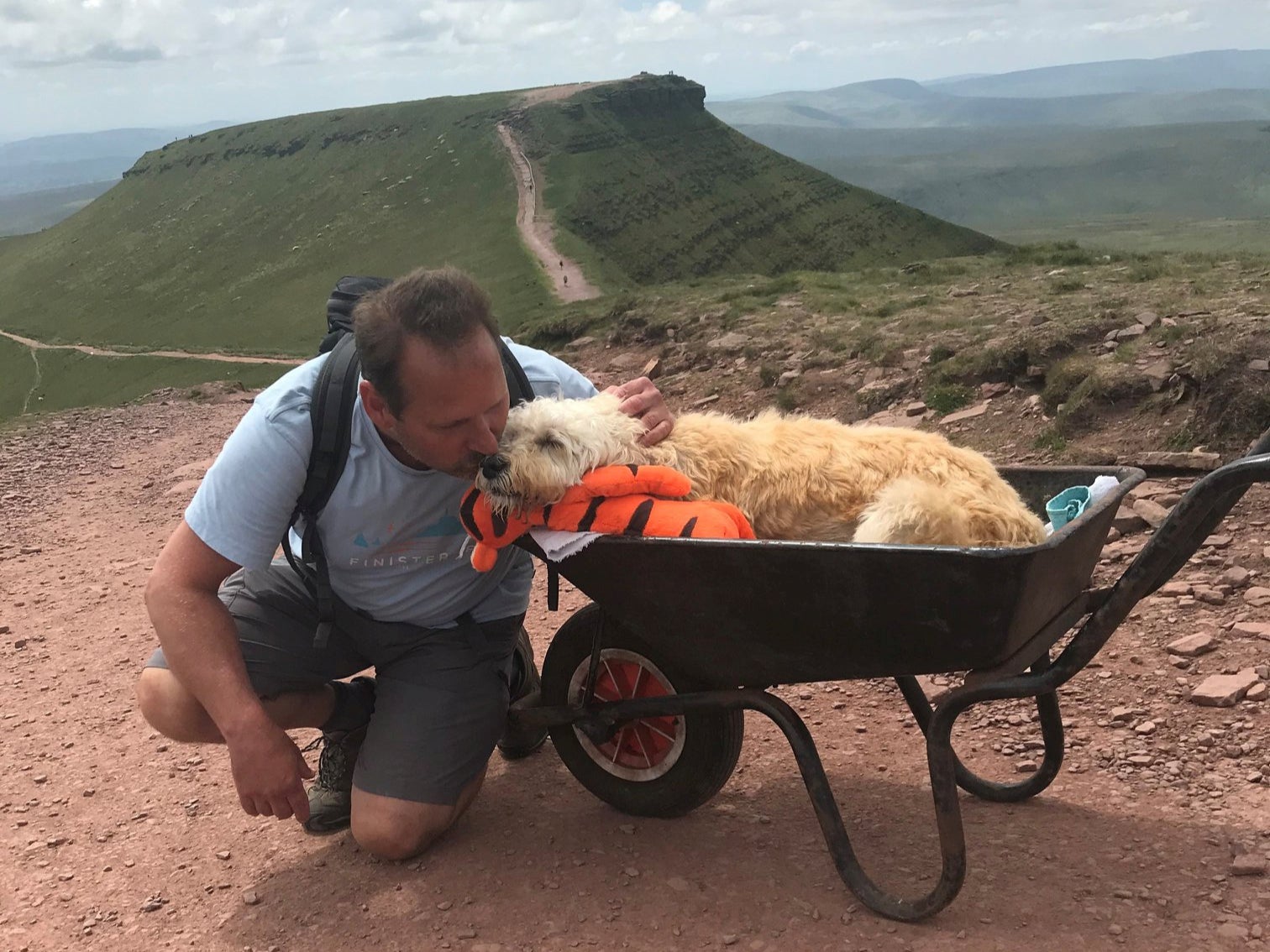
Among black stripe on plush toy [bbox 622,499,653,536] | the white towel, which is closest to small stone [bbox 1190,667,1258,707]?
black stripe on plush toy [bbox 622,499,653,536]

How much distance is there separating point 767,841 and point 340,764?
167 centimetres

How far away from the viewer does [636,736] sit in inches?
148

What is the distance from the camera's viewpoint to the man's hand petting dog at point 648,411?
3.19 m

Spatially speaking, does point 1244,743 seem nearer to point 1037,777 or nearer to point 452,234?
point 1037,777

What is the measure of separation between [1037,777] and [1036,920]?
72 cm

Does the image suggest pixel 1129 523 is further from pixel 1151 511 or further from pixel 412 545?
pixel 412 545

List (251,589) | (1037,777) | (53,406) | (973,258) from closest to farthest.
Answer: (1037,777) → (251,589) → (973,258) → (53,406)

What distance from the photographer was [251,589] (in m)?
3.87

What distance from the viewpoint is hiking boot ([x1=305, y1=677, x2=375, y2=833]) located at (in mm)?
3889

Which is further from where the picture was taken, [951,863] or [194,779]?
[194,779]

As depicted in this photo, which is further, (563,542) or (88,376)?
(88,376)

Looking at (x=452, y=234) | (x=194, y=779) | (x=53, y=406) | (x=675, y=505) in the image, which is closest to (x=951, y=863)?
(x=675, y=505)

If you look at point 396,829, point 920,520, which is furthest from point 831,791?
point 396,829

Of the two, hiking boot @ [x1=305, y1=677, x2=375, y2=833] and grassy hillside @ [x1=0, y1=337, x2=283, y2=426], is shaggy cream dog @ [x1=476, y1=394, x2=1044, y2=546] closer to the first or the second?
hiking boot @ [x1=305, y1=677, x2=375, y2=833]
